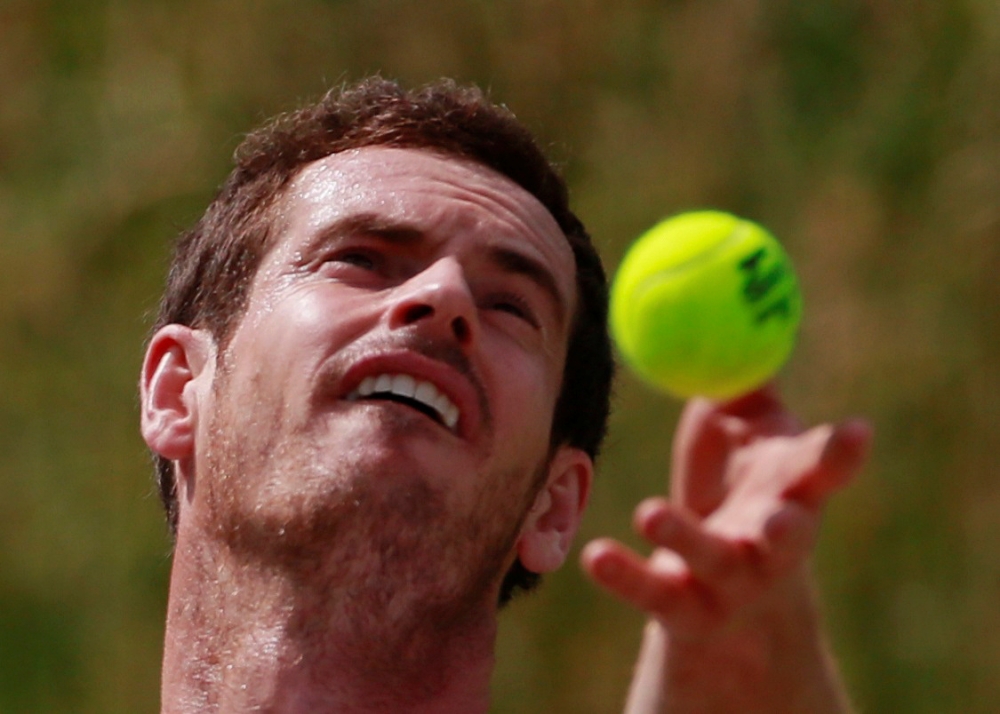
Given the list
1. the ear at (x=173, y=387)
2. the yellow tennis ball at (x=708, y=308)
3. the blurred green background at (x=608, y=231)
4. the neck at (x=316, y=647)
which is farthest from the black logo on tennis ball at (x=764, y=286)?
the blurred green background at (x=608, y=231)

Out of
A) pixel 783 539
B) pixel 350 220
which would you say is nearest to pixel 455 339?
pixel 350 220

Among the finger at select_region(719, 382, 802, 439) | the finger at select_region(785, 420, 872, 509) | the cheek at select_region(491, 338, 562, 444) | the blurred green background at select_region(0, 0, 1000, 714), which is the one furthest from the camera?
the blurred green background at select_region(0, 0, 1000, 714)

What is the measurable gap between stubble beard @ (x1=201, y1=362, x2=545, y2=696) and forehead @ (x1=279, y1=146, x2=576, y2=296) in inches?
13.4

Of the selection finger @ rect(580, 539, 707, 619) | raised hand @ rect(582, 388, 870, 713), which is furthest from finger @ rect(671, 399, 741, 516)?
finger @ rect(580, 539, 707, 619)

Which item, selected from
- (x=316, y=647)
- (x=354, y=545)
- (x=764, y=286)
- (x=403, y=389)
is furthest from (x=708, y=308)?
(x=316, y=647)

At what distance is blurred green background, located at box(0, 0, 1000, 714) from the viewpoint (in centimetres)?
388

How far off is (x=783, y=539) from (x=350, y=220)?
0.85 meters

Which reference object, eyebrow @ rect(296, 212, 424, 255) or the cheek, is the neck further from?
eyebrow @ rect(296, 212, 424, 255)

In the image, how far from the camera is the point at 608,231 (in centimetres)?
417

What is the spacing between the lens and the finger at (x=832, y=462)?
155 centimetres

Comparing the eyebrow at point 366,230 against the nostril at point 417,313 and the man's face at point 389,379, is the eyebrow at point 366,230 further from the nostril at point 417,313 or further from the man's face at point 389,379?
the nostril at point 417,313

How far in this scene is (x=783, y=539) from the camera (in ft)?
5.17

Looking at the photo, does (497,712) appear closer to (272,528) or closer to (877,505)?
(877,505)

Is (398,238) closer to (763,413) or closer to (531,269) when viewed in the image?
(531,269)
